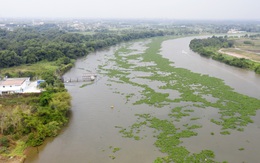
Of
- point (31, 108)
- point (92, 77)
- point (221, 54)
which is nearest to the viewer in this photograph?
point (31, 108)

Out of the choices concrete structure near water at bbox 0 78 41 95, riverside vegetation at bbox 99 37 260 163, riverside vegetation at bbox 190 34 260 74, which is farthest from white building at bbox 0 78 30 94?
riverside vegetation at bbox 190 34 260 74

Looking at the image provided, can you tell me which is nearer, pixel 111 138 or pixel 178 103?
pixel 111 138

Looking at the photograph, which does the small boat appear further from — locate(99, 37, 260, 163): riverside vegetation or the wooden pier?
locate(99, 37, 260, 163): riverside vegetation

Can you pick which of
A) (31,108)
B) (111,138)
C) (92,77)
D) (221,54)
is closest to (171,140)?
(111,138)

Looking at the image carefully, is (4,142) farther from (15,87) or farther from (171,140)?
(171,140)

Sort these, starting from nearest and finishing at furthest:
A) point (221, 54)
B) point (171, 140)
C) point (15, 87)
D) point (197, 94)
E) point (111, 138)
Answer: point (171, 140) → point (111, 138) → point (15, 87) → point (197, 94) → point (221, 54)

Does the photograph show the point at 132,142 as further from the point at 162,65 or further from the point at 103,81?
the point at 162,65

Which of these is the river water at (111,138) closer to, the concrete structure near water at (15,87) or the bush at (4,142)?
the bush at (4,142)

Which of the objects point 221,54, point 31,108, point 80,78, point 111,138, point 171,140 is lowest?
point 111,138

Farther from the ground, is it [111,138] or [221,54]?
[221,54]
